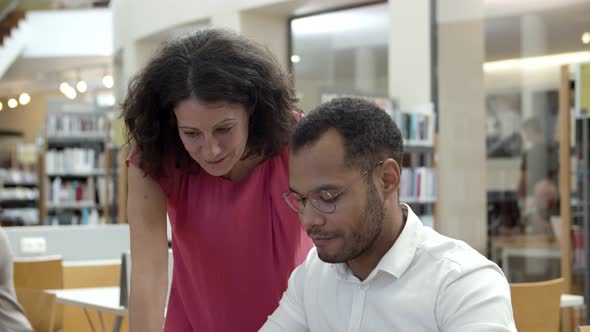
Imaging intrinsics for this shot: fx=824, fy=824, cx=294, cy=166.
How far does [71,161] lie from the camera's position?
1052cm

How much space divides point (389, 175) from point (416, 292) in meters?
0.19

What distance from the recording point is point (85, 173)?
1056 centimetres

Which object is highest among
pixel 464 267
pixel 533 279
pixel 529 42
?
pixel 529 42

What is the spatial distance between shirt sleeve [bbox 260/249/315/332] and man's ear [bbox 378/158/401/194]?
0.99 feet

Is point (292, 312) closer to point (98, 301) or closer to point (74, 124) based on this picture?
point (98, 301)

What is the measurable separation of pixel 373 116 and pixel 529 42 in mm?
4996

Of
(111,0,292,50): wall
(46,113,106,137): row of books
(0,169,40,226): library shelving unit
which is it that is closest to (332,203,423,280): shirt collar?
(111,0,292,50): wall

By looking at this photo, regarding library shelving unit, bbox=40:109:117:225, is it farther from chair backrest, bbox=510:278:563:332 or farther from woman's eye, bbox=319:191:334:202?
woman's eye, bbox=319:191:334:202

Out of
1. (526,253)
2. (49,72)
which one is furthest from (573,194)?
(49,72)

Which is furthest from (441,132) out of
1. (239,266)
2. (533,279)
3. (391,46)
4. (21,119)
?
(21,119)

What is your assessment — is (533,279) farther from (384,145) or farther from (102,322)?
(384,145)

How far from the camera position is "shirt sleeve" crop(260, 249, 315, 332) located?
156 centimetres

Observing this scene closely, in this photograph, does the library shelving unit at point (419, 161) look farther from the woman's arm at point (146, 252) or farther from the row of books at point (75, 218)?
the row of books at point (75, 218)

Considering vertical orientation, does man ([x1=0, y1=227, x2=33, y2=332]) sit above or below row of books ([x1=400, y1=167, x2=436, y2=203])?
below
